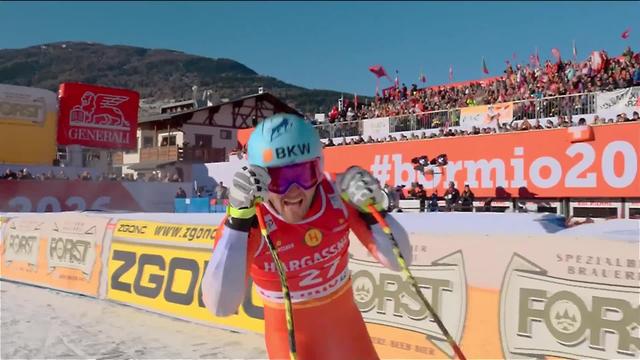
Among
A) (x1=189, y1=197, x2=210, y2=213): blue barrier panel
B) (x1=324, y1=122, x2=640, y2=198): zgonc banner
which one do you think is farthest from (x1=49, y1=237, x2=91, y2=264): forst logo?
(x1=324, y1=122, x2=640, y2=198): zgonc banner

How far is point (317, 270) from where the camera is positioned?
10.1 feet

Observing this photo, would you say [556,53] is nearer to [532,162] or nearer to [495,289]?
[532,162]

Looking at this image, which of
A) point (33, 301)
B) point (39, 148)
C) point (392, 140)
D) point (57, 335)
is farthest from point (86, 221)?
point (39, 148)

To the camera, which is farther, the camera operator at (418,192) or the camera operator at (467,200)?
the camera operator at (418,192)

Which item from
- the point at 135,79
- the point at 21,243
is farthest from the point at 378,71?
the point at 135,79

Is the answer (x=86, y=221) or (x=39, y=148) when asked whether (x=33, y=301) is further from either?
(x=39, y=148)

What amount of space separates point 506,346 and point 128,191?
2234 centimetres

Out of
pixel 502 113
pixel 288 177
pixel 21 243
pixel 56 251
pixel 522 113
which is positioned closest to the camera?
pixel 288 177

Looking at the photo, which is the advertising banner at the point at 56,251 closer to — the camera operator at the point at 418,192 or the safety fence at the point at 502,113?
the camera operator at the point at 418,192

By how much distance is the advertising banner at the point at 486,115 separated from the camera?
17750mm

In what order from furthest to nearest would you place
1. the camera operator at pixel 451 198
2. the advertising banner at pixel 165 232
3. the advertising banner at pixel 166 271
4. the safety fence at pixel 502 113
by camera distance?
the safety fence at pixel 502 113, the camera operator at pixel 451 198, the advertising banner at pixel 165 232, the advertising banner at pixel 166 271

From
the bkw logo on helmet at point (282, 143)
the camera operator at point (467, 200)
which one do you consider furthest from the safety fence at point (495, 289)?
the camera operator at point (467, 200)

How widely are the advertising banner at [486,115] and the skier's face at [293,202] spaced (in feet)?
51.4

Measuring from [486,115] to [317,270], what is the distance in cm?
1633
